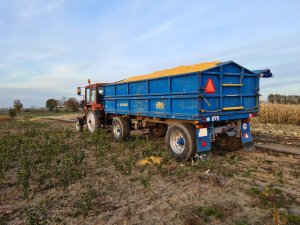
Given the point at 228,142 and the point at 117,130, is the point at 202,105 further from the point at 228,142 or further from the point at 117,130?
the point at 117,130

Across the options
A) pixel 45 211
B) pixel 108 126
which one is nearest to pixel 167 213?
pixel 45 211

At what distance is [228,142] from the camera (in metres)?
8.62

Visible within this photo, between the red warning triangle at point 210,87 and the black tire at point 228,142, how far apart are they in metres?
2.01

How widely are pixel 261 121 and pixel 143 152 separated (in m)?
11.2

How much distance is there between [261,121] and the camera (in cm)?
1703

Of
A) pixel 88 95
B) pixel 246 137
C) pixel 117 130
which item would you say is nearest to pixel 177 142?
pixel 246 137

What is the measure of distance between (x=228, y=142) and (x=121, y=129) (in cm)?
440

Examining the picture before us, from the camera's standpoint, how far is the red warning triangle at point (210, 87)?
7059mm

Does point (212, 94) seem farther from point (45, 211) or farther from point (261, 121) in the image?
point (261, 121)

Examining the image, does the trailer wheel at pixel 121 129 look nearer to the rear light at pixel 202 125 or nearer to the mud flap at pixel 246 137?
the rear light at pixel 202 125

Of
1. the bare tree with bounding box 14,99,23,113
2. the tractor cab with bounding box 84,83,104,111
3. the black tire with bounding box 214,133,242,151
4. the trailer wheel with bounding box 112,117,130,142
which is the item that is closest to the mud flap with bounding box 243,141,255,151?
the black tire with bounding box 214,133,242,151

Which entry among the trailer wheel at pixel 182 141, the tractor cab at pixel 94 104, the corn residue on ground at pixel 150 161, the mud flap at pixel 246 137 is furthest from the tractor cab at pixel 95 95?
the mud flap at pixel 246 137

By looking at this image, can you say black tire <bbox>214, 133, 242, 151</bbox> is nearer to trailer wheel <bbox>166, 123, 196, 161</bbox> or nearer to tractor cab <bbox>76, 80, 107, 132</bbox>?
trailer wheel <bbox>166, 123, 196, 161</bbox>

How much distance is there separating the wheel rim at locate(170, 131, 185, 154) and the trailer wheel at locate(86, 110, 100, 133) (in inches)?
249
